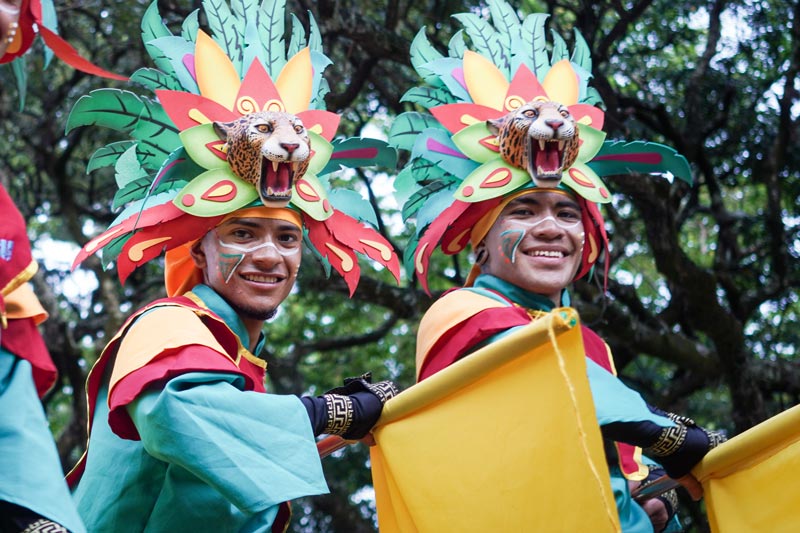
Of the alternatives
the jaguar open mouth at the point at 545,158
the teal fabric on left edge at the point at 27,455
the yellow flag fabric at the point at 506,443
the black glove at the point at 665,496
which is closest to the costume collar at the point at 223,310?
the yellow flag fabric at the point at 506,443

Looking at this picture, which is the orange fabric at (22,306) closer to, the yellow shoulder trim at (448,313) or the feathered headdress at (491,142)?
the yellow shoulder trim at (448,313)

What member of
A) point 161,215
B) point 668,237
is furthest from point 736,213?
point 161,215

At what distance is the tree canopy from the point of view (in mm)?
8352

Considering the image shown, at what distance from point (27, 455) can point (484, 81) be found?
2.93 meters

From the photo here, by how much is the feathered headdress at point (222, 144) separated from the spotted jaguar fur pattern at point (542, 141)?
0.56 m

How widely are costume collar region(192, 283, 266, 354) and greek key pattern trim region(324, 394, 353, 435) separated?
0.58m

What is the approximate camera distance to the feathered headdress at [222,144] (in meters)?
4.98

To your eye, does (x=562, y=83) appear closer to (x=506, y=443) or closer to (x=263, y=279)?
(x=263, y=279)

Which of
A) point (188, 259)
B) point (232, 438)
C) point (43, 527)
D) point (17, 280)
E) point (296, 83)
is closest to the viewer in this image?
point (43, 527)

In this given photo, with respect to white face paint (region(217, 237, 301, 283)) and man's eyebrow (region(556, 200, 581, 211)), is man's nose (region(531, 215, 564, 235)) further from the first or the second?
white face paint (region(217, 237, 301, 283))

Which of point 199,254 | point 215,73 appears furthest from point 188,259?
point 215,73

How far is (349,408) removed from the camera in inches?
177

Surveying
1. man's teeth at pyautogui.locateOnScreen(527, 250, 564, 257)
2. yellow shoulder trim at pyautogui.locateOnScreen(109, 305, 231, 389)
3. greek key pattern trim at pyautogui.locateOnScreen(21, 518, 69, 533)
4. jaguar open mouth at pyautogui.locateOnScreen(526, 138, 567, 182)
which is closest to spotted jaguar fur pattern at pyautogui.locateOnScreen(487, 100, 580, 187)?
jaguar open mouth at pyautogui.locateOnScreen(526, 138, 567, 182)

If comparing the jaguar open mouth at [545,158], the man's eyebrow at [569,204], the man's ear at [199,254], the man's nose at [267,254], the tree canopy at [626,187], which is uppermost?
the jaguar open mouth at [545,158]
